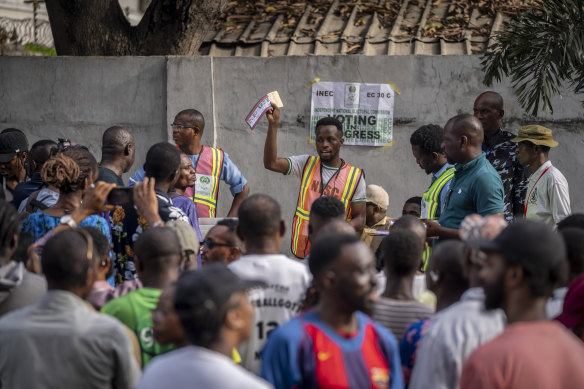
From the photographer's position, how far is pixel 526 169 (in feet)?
25.3

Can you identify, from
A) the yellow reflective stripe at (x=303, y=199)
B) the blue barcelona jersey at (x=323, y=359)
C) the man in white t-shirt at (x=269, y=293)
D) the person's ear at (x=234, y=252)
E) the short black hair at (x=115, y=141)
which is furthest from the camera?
the yellow reflective stripe at (x=303, y=199)

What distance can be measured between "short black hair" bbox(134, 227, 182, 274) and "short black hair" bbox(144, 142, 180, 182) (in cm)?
152

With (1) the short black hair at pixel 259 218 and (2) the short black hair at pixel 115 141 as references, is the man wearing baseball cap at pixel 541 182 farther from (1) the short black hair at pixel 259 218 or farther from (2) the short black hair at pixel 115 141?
(2) the short black hair at pixel 115 141

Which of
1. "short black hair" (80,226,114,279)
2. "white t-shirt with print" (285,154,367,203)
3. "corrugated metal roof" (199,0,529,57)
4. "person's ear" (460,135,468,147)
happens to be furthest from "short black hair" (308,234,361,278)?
"corrugated metal roof" (199,0,529,57)

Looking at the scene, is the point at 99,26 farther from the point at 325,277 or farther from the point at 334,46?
the point at 325,277

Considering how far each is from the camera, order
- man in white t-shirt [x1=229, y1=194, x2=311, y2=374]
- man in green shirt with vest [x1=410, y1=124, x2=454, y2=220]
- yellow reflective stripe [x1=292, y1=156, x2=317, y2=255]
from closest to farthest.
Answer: man in white t-shirt [x1=229, y1=194, x2=311, y2=374] → man in green shirt with vest [x1=410, y1=124, x2=454, y2=220] → yellow reflective stripe [x1=292, y1=156, x2=317, y2=255]

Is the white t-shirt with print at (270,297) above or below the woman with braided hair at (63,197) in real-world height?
below

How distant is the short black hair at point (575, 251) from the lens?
4.16m

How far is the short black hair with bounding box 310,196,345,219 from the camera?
18.3 ft

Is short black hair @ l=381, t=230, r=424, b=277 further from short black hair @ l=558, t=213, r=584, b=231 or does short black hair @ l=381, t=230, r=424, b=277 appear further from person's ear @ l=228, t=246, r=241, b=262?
person's ear @ l=228, t=246, r=241, b=262

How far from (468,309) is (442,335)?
184 mm

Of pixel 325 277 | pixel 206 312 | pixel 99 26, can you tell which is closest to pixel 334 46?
pixel 99 26

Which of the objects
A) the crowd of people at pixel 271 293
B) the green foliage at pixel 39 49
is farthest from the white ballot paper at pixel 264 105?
the green foliage at pixel 39 49

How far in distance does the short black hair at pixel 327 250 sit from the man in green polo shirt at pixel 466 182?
2.66 m
